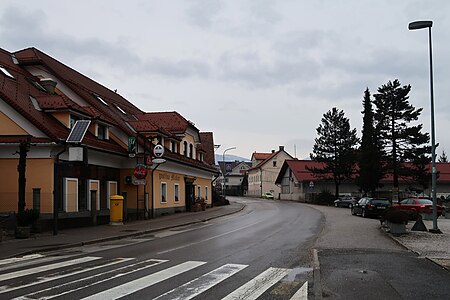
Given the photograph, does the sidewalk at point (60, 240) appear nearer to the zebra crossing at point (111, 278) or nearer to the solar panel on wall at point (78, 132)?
the zebra crossing at point (111, 278)

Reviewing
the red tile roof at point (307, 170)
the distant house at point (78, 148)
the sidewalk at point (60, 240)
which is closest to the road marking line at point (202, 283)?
the sidewalk at point (60, 240)

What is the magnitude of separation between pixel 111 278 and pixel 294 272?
13.0 ft

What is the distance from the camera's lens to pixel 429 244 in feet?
51.8

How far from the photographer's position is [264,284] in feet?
29.9

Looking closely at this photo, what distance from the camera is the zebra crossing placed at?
8.20 meters

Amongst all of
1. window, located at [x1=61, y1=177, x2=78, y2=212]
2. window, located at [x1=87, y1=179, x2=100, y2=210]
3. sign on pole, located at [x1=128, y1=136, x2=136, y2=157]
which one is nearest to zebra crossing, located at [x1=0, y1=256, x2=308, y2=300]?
window, located at [x1=61, y1=177, x2=78, y2=212]

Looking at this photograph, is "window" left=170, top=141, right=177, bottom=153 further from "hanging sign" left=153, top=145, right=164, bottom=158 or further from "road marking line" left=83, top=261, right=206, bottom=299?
"road marking line" left=83, top=261, right=206, bottom=299

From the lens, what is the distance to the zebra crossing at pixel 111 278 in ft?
26.9

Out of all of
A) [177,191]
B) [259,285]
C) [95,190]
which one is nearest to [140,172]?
[95,190]

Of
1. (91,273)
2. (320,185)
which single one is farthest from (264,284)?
(320,185)

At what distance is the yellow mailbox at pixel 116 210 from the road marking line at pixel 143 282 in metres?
14.2

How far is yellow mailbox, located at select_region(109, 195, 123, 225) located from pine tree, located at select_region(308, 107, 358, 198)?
39.7m

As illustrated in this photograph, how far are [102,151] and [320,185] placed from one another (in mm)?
45908

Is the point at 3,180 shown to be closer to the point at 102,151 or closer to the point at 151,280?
the point at 102,151
